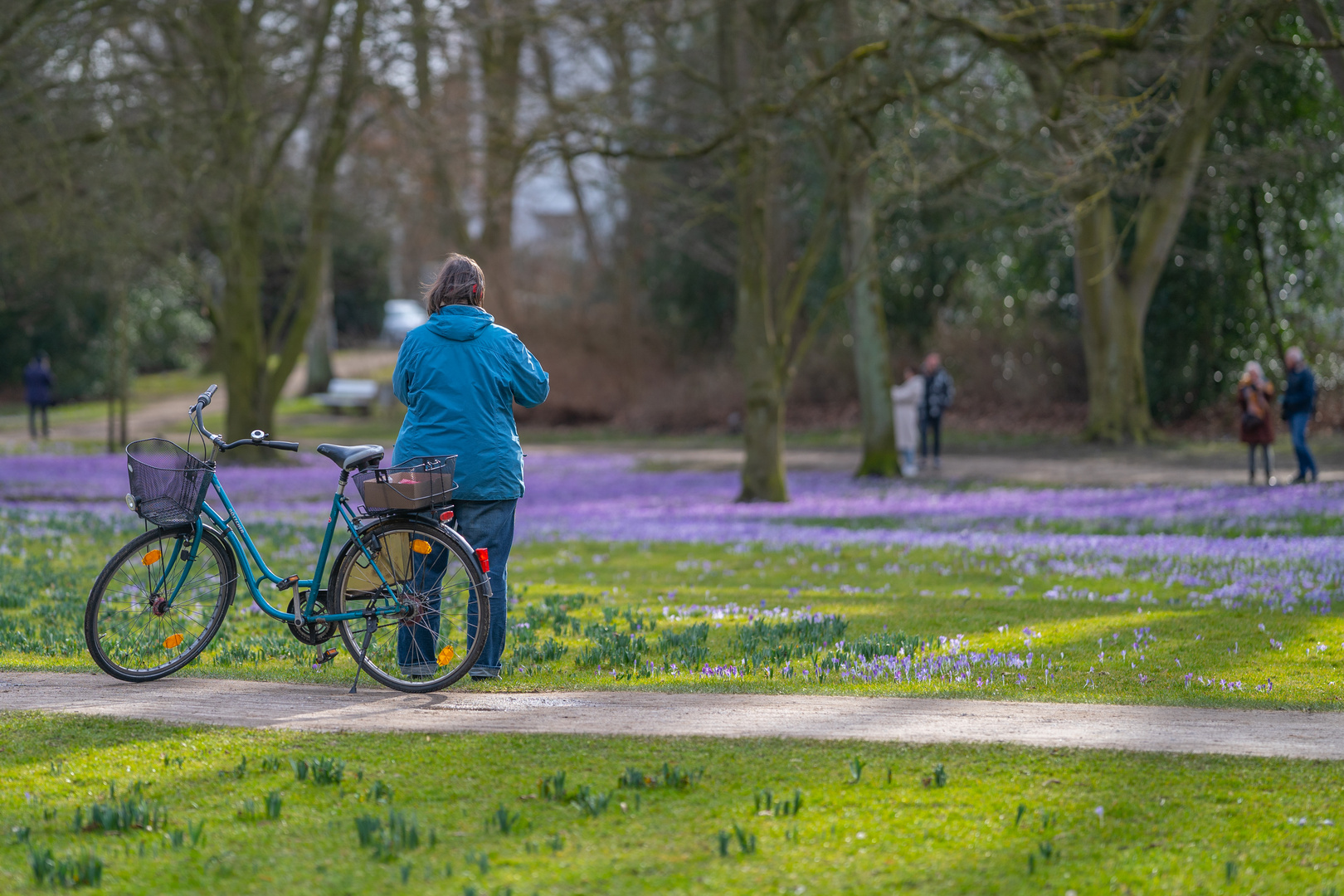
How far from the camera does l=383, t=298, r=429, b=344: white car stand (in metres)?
63.9

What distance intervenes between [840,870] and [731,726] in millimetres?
1635

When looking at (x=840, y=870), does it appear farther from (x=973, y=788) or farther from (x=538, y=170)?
(x=538, y=170)

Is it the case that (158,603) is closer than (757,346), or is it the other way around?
(158,603)

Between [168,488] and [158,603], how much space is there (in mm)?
617

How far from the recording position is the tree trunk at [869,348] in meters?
20.8

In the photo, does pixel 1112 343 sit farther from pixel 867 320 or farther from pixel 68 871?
pixel 68 871

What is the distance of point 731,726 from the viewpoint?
18.2 ft

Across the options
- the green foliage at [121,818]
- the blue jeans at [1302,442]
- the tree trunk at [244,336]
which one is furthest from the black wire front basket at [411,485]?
the tree trunk at [244,336]

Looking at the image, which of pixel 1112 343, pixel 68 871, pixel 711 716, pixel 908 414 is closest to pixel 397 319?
pixel 1112 343

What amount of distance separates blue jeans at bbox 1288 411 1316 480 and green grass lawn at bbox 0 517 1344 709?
9267 mm

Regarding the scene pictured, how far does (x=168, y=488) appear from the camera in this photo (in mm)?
6398

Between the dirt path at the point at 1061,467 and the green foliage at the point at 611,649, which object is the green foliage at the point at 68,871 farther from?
the dirt path at the point at 1061,467

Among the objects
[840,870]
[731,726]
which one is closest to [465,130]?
[731,726]

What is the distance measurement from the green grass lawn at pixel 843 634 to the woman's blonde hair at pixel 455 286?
1.83 metres
